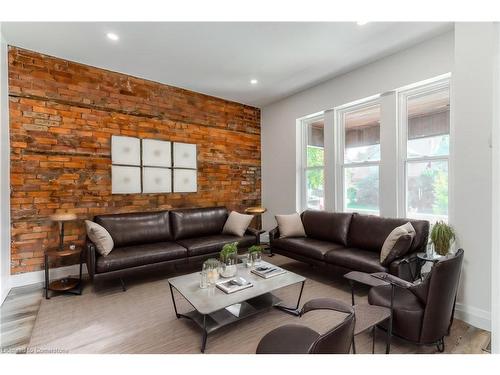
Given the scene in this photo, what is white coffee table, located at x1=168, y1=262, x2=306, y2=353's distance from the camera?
6.59ft

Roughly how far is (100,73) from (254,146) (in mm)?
3154

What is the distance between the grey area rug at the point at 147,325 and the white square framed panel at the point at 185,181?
1.89 metres

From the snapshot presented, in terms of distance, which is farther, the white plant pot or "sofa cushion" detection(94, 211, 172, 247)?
"sofa cushion" detection(94, 211, 172, 247)

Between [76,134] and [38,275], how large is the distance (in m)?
2.00

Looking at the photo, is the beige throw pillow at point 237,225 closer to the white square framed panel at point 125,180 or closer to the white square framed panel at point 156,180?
the white square framed panel at point 156,180

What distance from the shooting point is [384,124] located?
361cm

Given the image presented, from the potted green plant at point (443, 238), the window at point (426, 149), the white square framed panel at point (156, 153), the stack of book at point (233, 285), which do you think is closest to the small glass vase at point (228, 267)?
the stack of book at point (233, 285)

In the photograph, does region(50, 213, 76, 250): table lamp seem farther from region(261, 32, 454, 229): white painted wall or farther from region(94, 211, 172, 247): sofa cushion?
region(261, 32, 454, 229): white painted wall

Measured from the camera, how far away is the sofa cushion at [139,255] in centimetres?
295

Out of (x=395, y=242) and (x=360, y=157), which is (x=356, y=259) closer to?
(x=395, y=242)

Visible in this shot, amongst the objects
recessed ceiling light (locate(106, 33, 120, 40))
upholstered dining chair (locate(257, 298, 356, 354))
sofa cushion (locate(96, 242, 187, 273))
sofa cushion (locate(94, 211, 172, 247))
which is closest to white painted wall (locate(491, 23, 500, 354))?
upholstered dining chair (locate(257, 298, 356, 354))

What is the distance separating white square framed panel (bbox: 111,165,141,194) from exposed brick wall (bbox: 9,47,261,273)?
3.4 inches

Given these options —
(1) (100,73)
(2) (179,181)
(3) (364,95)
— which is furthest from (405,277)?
(1) (100,73)
